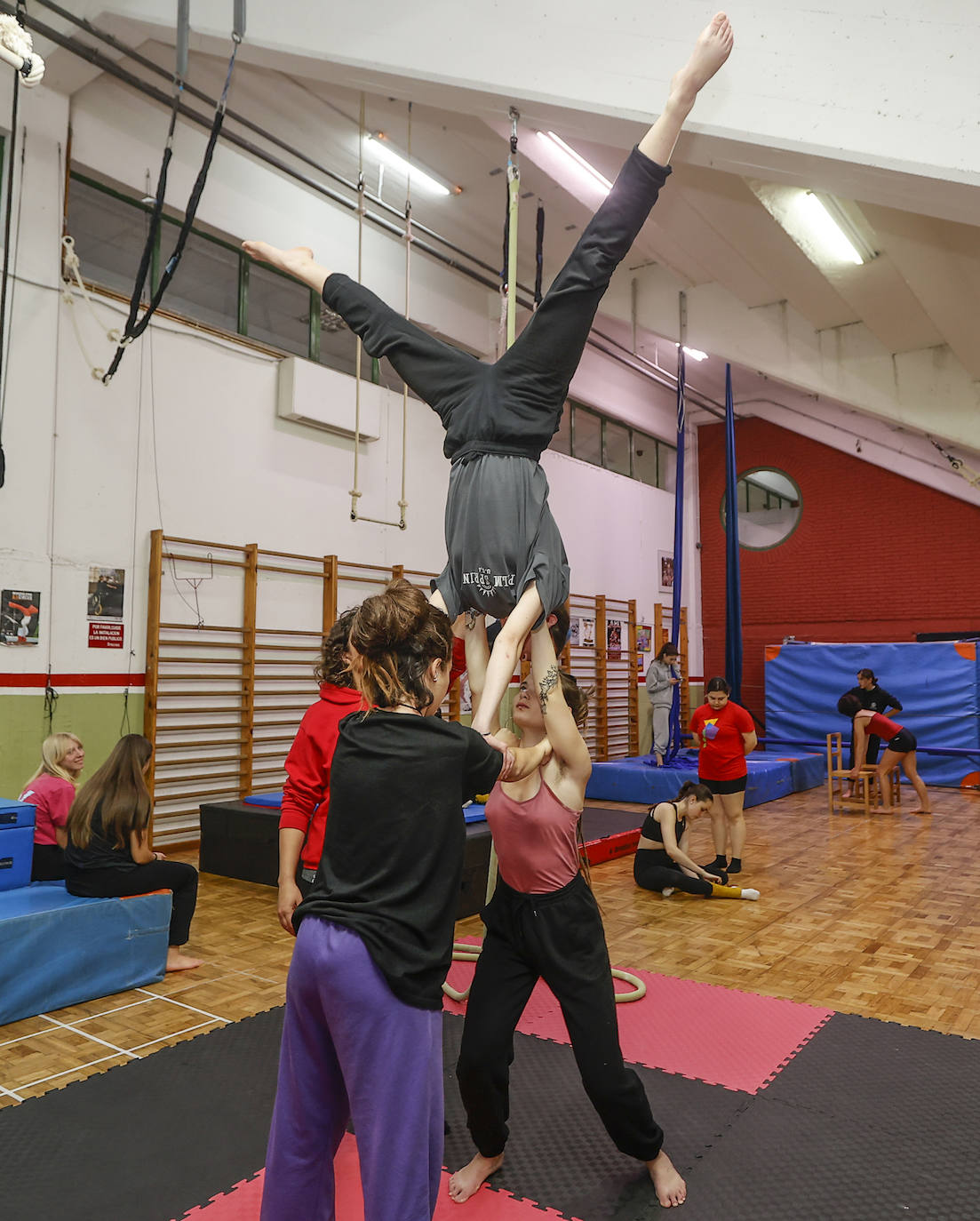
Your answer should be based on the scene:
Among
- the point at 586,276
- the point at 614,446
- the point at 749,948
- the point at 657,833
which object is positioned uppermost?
the point at 614,446

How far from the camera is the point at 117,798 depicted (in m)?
3.54

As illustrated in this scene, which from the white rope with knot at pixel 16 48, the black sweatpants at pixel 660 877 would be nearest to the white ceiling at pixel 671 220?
the white rope with knot at pixel 16 48

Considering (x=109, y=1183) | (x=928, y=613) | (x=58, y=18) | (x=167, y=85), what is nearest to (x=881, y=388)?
(x=928, y=613)

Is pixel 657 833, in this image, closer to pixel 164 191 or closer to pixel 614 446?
pixel 164 191

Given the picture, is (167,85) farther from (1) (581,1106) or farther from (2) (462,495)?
(1) (581,1106)

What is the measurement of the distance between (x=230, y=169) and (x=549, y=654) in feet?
20.4

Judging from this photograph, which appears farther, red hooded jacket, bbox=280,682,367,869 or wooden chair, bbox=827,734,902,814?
wooden chair, bbox=827,734,902,814

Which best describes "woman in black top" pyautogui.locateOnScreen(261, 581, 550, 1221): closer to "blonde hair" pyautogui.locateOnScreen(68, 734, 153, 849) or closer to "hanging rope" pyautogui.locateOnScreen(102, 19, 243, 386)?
"blonde hair" pyautogui.locateOnScreen(68, 734, 153, 849)

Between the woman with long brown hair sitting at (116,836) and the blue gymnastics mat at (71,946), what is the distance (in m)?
0.07

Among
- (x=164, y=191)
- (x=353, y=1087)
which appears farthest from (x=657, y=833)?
(x=164, y=191)

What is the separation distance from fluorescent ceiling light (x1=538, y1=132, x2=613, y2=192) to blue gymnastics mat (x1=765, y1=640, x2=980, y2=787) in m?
6.09

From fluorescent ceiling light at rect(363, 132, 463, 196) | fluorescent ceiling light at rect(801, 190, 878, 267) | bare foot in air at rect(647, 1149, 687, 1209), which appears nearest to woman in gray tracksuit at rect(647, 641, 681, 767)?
fluorescent ceiling light at rect(801, 190, 878, 267)

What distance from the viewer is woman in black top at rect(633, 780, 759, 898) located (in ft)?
16.1

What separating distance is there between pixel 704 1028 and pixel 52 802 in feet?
9.59
